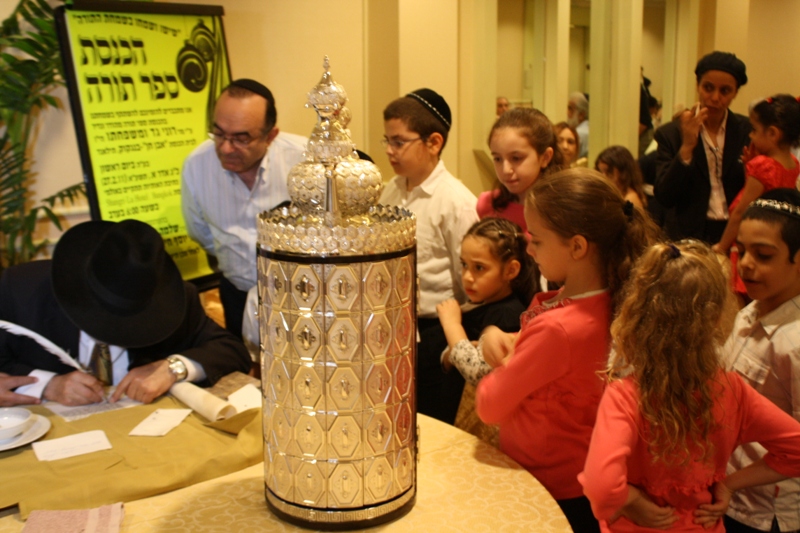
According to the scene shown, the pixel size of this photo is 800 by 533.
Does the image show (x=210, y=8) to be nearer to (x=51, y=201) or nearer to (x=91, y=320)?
(x=51, y=201)

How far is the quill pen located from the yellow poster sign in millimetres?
1537

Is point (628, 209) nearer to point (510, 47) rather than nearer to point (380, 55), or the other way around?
point (380, 55)

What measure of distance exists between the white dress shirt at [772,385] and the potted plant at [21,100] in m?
3.13

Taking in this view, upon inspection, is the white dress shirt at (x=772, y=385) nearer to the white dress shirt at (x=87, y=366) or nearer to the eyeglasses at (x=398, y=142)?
the white dress shirt at (x=87, y=366)

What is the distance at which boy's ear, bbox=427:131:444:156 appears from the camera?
3066 mm

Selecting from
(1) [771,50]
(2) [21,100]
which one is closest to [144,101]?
(2) [21,100]

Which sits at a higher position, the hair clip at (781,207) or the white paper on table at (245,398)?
the hair clip at (781,207)

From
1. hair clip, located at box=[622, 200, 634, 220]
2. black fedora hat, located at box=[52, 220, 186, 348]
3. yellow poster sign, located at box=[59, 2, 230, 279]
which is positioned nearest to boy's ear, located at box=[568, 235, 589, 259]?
hair clip, located at box=[622, 200, 634, 220]

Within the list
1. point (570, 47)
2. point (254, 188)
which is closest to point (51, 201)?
point (254, 188)

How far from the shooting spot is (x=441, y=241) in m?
2.95

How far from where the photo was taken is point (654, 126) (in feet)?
21.1

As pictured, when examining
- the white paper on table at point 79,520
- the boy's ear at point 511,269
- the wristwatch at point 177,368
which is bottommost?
the white paper on table at point 79,520

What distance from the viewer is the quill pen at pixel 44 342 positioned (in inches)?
86.2

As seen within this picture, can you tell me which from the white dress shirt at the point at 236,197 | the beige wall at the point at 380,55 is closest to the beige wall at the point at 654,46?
the beige wall at the point at 380,55
